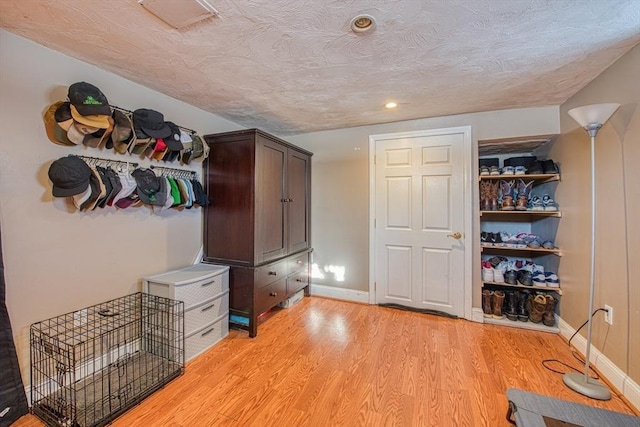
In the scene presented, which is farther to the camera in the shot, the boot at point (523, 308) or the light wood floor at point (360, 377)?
the boot at point (523, 308)

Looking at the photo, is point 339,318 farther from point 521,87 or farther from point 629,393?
point 521,87

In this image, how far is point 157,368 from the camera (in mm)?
1936

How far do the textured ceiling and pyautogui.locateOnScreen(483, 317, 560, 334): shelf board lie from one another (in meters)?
2.14

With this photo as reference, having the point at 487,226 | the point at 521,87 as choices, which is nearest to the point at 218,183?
the point at 521,87

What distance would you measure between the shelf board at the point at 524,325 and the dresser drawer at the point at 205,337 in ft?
8.62

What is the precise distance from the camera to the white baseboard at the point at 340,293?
3314 millimetres

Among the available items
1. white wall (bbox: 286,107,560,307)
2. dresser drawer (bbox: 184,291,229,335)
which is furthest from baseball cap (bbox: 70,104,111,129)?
white wall (bbox: 286,107,560,307)

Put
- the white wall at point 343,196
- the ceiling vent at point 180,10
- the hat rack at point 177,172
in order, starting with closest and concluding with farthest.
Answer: the ceiling vent at point 180,10, the hat rack at point 177,172, the white wall at point 343,196

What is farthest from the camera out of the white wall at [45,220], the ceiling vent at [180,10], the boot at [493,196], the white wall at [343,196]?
the white wall at [343,196]

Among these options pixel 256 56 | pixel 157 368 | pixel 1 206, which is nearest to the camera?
pixel 1 206

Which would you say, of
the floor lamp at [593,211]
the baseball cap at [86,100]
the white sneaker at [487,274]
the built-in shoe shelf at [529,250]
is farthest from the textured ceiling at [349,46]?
the white sneaker at [487,274]

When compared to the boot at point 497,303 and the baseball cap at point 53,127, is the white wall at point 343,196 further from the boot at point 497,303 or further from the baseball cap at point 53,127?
the baseball cap at point 53,127

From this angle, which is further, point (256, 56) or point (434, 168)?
point (434, 168)

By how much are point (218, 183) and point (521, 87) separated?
2800 millimetres
